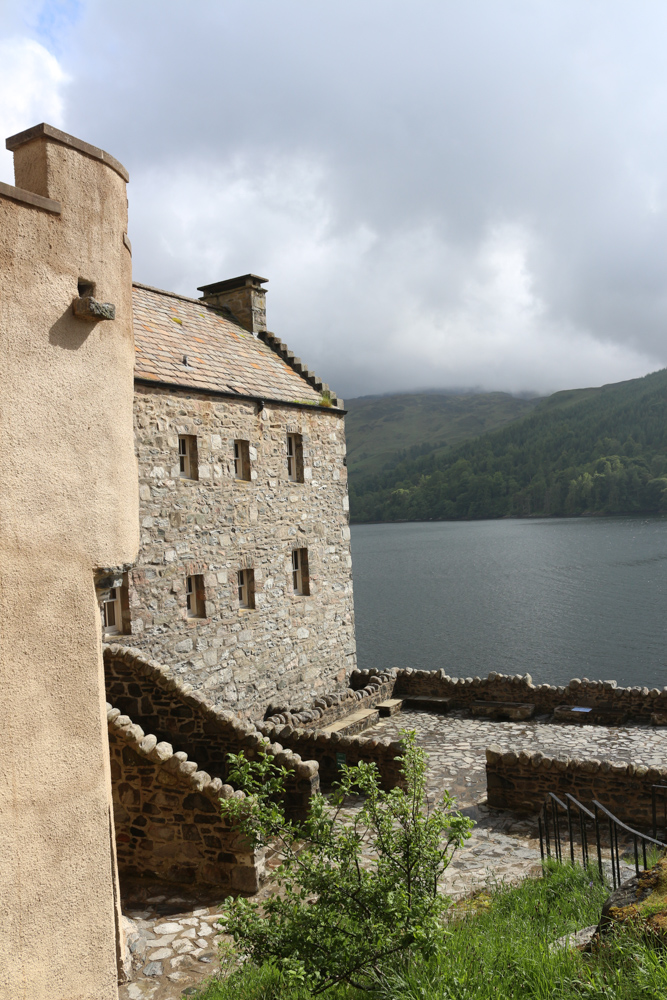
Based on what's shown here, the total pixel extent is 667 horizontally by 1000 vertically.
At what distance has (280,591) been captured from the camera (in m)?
20.4

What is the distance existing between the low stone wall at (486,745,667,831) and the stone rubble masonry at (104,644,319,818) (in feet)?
13.6

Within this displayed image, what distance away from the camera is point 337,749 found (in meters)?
16.2

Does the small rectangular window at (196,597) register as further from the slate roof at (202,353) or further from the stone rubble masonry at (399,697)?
the slate roof at (202,353)

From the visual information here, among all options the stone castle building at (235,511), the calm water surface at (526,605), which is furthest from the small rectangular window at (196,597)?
the calm water surface at (526,605)

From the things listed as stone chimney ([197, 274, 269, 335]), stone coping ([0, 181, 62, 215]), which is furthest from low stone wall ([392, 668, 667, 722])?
stone coping ([0, 181, 62, 215])

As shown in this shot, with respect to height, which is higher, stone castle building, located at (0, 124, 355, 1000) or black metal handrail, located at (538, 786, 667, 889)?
stone castle building, located at (0, 124, 355, 1000)

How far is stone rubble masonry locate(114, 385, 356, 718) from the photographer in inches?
648

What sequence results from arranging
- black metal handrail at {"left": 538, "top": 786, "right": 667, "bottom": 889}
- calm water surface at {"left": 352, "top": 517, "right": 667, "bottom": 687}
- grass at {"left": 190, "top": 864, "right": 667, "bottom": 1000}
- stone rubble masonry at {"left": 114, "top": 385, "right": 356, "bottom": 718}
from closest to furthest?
grass at {"left": 190, "top": 864, "right": 667, "bottom": 1000} < black metal handrail at {"left": 538, "top": 786, "right": 667, "bottom": 889} < stone rubble masonry at {"left": 114, "top": 385, "right": 356, "bottom": 718} < calm water surface at {"left": 352, "top": 517, "right": 667, "bottom": 687}

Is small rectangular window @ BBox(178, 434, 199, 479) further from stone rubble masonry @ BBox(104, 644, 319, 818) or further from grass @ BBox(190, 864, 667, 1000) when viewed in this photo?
grass @ BBox(190, 864, 667, 1000)

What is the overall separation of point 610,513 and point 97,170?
12606 centimetres

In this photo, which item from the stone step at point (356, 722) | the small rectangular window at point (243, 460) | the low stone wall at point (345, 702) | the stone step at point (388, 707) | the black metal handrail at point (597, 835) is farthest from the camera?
the stone step at point (388, 707)

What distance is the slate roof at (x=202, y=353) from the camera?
58.7ft

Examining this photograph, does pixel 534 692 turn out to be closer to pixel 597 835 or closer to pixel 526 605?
pixel 597 835

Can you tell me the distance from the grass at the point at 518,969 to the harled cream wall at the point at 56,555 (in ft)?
6.50
